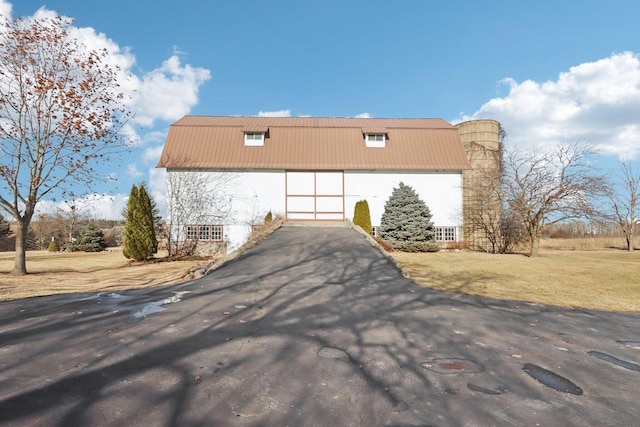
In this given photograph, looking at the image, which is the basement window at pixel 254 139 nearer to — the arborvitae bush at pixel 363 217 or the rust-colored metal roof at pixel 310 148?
the rust-colored metal roof at pixel 310 148

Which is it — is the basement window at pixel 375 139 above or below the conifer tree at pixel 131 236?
above

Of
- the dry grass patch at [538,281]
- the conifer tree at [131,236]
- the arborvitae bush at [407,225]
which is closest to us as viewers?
the dry grass patch at [538,281]

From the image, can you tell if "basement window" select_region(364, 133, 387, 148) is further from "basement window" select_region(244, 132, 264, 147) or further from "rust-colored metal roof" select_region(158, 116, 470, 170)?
"basement window" select_region(244, 132, 264, 147)

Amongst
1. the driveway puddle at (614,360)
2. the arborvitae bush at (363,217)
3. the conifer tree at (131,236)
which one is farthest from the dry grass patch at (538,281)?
the conifer tree at (131,236)

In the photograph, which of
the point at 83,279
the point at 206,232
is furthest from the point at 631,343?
the point at 206,232

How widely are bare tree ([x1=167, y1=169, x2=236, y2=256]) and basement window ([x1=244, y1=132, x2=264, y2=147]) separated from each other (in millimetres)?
2578

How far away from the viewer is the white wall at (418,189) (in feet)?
76.7

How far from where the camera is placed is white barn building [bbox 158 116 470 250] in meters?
22.8

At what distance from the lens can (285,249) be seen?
13359mm

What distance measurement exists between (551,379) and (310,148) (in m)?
21.4

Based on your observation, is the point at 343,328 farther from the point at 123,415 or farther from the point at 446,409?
the point at 123,415

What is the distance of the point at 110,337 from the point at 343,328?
305cm

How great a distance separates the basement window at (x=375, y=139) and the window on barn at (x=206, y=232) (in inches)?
439

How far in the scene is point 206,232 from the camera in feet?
74.5
